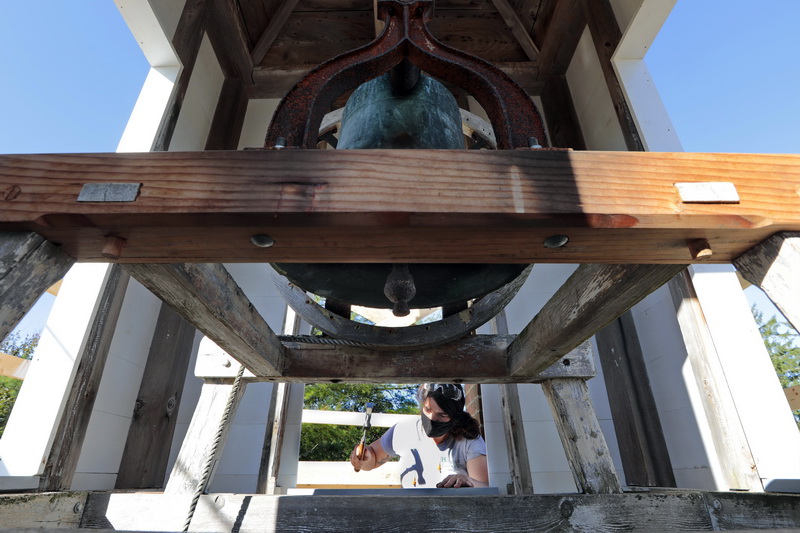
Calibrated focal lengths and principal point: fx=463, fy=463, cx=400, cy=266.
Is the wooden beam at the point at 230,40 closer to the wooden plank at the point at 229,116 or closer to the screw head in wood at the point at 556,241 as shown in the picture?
the wooden plank at the point at 229,116

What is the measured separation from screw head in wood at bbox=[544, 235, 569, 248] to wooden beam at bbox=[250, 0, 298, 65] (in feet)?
12.4

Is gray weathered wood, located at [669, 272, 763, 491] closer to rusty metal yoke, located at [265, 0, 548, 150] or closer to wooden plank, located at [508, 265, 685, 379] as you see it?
wooden plank, located at [508, 265, 685, 379]

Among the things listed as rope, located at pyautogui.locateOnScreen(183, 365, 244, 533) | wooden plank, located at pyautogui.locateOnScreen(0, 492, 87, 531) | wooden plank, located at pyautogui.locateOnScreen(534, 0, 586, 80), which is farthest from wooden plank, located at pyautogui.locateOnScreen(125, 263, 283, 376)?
wooden plank, located at pyautogui.locateOnScreen(534, 0, 586, 80)

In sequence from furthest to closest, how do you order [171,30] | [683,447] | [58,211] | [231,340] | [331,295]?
[171,30], [683,447], [331,295], [231,340], [58,211]

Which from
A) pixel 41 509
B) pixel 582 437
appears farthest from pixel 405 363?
pixel 41 509

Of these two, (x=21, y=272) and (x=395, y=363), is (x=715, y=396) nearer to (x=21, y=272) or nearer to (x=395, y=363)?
(x=395, y=363)

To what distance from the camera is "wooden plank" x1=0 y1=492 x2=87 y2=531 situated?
47.2 inches

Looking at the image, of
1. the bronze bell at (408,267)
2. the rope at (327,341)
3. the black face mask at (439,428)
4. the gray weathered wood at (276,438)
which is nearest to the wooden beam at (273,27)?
the gray weathered wood at (276,438)

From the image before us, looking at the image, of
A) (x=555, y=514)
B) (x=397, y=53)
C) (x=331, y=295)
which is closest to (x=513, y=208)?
(x=397, y=53)

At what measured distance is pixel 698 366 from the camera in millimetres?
2223

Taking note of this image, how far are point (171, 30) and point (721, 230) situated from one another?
10.0ft

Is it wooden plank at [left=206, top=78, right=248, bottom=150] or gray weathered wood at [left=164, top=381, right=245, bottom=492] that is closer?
gray weathered wood at [left=164, top=381, right=245, bottom=492]

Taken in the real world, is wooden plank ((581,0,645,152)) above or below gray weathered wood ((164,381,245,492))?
above

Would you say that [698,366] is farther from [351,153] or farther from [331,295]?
[351,153]
